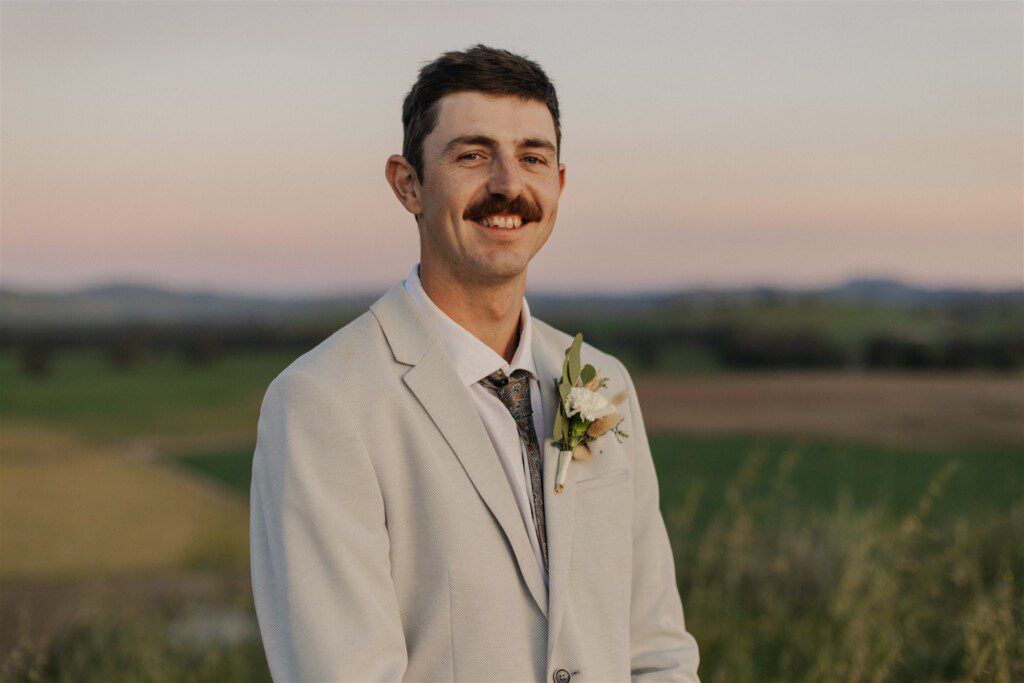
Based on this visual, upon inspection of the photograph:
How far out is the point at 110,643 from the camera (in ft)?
16.7

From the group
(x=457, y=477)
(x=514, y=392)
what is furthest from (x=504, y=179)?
(x=457, y=477)

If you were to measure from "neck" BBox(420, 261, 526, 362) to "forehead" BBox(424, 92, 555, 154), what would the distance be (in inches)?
12.0

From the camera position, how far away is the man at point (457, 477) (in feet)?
6.17

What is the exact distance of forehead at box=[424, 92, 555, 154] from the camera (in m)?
2.14

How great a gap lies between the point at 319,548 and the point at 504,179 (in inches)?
35.6

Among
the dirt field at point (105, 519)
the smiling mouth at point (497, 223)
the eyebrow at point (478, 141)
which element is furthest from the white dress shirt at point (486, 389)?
the dirt field at point (105, 519)

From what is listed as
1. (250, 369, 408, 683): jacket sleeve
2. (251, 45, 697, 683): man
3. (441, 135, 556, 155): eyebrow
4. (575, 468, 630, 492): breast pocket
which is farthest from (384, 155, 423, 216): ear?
(575, 468, 630, 492): breast pocket

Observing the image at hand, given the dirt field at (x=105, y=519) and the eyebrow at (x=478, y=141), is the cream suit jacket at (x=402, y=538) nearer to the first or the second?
the eyebrow at (x=478, y=141)

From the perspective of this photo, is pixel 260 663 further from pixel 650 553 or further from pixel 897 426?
pixel 897 426

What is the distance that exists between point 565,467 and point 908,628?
11.7 feet

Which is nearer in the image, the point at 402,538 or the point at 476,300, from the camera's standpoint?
the point at 402,538

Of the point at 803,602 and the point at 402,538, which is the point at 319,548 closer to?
the point at 402,538

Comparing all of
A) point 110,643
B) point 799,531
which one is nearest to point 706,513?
point 799,531

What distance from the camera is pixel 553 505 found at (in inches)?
83.7
